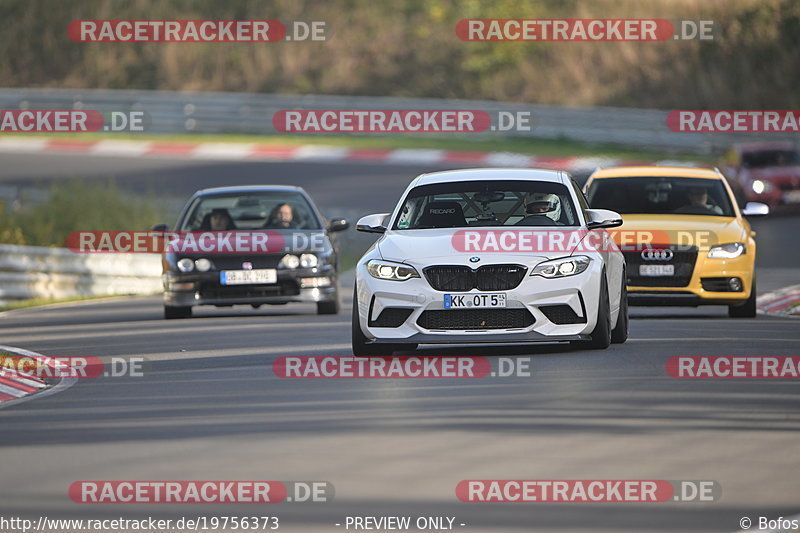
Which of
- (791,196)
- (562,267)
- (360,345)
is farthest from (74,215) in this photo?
(562,267)

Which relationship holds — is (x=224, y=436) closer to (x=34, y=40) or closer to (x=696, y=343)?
(x=696, y=343)

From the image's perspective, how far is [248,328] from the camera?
17.5m

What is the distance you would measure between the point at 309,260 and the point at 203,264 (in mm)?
1139

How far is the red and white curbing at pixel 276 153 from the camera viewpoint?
129ft

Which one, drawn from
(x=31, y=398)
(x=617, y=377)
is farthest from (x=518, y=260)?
(x=31, y=398)

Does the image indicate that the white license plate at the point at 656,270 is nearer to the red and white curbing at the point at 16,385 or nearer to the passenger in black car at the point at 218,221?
the passenger in black car at the point at 218,221

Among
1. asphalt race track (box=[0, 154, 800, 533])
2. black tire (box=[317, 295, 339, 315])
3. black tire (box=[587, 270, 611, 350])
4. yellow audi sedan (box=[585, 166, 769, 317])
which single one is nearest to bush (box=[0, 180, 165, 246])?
black tire (box=[317, 295, 339, 315])

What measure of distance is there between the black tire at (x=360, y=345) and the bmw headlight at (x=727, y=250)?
4.85 m

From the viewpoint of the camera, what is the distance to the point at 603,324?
13656mm

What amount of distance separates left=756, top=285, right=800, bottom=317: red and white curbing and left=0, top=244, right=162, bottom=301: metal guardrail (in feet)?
30.2

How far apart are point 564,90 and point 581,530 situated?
153 feet

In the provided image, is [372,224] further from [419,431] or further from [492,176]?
[419,431]

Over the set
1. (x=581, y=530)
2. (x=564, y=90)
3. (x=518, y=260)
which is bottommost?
(x=581, y=530)

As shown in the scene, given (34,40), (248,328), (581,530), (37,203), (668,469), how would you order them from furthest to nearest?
1. (34,40)
2. (37,203)
3. (248,328)
4. (668,469)
5. (581,530)
